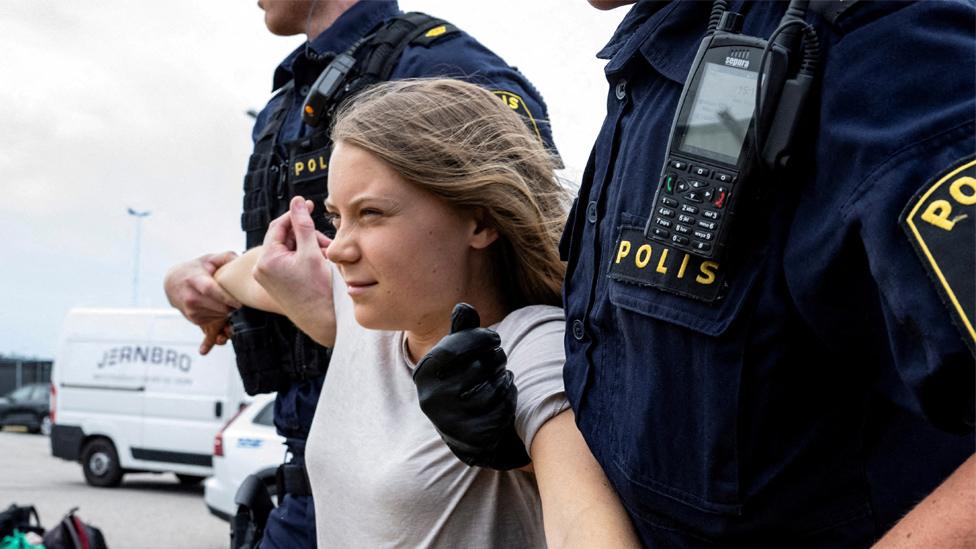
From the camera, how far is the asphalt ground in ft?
32.7

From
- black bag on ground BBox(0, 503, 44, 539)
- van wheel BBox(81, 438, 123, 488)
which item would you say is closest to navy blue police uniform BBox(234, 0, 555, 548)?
black bag on ground BBox(0, 503, 44, 539)

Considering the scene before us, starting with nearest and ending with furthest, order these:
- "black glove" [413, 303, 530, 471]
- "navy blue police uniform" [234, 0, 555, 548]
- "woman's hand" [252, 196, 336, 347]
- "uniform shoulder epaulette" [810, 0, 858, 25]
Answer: "uniform shoulder epaulette" [810, 0, 858, 25]
"black glove" [413, 303, 530, 471]
"woman's hand" [252, 196, 336, 347]
"navy blue police uniform" [234, 0, 555, 548]

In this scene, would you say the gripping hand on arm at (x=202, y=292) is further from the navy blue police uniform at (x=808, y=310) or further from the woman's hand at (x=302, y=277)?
the navy blue police uniform at (x=808, y=310)

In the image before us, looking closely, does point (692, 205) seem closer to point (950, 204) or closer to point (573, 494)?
point (950, 204)

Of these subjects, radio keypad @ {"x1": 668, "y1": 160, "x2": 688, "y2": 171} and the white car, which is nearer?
radio keypad @ {"x1": 668, "y1": 160, "x2": 688, "y2": 171}

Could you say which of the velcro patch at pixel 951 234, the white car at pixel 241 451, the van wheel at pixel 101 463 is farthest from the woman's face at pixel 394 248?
the van wheel at pixel 101 463

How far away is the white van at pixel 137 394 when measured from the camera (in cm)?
1243

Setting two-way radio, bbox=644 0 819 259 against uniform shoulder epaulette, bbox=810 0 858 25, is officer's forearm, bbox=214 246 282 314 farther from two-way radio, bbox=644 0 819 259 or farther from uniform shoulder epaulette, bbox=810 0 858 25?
uniform shoulder epaulette, bbox=810 0 858 25

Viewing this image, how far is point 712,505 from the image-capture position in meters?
1.17

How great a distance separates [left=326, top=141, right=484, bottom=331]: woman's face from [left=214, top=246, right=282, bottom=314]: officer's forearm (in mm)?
770

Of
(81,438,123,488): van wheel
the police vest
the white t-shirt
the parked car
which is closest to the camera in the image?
the white t-shirt

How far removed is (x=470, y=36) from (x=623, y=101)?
1395 mm

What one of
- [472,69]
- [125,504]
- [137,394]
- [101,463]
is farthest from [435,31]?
[101,463]

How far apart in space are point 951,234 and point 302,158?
2.03 meters
